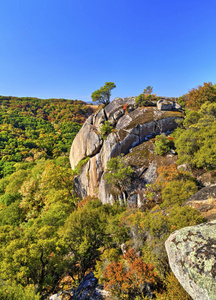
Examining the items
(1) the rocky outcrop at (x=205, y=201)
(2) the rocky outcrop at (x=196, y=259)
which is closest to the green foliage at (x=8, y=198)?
(1) the rocky outcrop at (x=205, y=201)

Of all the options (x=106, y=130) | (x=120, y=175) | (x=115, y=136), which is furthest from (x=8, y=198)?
(x=115, y=136)

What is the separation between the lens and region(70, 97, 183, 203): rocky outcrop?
27.6m

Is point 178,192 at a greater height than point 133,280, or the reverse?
point 178,192

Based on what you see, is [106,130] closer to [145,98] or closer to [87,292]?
[145,98]

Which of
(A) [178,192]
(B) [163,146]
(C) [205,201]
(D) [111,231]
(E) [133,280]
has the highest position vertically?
(B) [163,146]

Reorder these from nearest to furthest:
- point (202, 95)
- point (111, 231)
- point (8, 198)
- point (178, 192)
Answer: point (111, 231) < point (178, 192) < point (202, 95) < point (8, 198)

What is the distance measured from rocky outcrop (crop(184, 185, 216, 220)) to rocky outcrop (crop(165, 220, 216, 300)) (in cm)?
568

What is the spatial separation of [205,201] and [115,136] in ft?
61.7

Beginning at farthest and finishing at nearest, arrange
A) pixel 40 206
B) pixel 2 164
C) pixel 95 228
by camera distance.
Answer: pixel 2 164
pixel 40 206
pixel 95 228

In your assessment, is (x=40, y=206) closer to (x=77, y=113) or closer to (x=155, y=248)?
(x=155, y=248)

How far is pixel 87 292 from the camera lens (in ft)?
42.9

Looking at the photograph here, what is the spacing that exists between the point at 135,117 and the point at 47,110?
112386mm

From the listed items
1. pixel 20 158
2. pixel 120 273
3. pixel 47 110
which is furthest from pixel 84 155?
pixel 47 110

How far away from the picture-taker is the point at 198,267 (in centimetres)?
594
